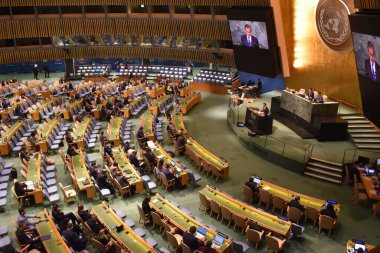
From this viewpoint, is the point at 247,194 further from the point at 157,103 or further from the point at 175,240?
the point at 157,103

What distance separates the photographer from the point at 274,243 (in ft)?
33.8

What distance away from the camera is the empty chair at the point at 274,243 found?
33.6ft

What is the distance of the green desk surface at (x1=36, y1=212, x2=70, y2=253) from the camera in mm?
9664

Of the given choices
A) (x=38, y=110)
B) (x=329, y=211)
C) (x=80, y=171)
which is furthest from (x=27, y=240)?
(x=38, y=110)

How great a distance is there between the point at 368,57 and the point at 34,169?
12966mm

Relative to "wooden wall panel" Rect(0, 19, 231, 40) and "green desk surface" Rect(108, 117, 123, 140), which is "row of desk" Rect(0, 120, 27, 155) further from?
"wooden wall panel" Rect(0, 19, 231, 40)

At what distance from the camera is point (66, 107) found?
22172 millimetres

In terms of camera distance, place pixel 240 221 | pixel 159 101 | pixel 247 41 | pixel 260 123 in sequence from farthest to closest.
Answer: pixel 159 101 < pixel 247 41 < pixel 260 123 < pixel 240 221

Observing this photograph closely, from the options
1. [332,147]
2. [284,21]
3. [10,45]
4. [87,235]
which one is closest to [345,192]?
[332,147]

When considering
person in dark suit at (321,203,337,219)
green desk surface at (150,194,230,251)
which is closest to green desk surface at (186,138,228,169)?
green desk surface at (150,194,230,251)

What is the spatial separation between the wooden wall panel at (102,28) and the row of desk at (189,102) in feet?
19.1

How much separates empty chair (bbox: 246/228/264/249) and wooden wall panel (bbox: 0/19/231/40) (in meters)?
20.3

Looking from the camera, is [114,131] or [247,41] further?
[247,41]

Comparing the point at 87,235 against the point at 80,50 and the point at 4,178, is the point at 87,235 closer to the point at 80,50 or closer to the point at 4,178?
the point at 4,178
